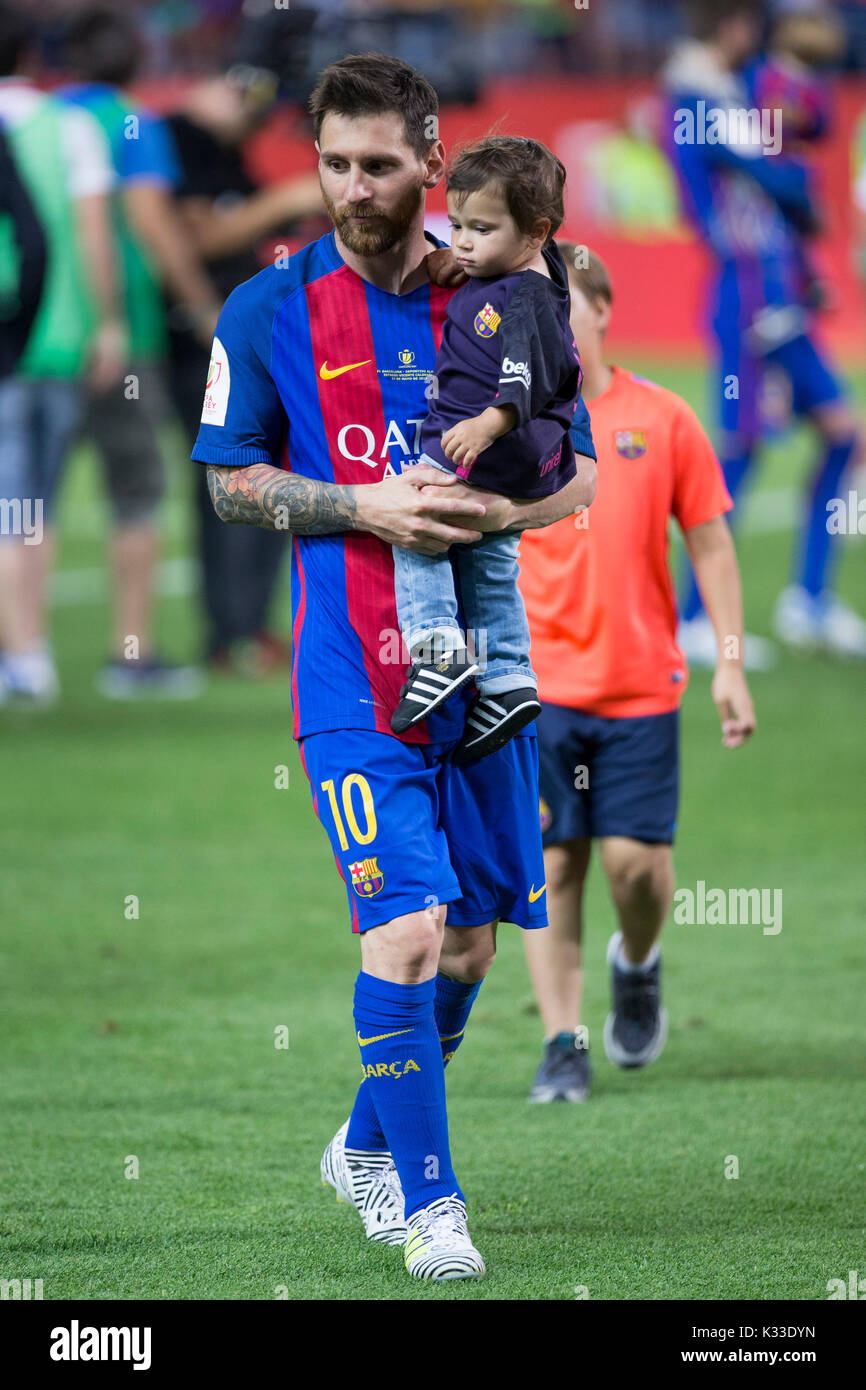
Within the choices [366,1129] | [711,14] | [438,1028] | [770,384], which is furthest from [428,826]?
[711,14]

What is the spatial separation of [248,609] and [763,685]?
107 inches

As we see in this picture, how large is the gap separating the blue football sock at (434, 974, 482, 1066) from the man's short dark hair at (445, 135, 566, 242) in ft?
4.90

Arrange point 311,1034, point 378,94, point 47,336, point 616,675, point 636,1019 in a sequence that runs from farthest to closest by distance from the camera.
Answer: point 47,336 < point 311,1034 < point 636,1019 < point 616,675 < point 378,94

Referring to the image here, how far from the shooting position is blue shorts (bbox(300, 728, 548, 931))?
3623mm

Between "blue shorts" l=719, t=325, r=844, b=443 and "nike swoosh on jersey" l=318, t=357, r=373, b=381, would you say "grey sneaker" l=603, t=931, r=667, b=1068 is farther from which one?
"blue shorts" l=719, t=325, r=844, b=443

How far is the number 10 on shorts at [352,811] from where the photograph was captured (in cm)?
363

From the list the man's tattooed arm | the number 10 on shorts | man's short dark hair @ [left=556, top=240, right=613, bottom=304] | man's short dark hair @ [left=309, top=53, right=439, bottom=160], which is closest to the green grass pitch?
the number 10 on shorts

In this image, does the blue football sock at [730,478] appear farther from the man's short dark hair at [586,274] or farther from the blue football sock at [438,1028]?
the blue football sock at [438,1028]

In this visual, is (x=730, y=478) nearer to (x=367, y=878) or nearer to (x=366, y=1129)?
(x=366, y=1129)

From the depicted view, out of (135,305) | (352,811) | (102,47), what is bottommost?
(352,811)

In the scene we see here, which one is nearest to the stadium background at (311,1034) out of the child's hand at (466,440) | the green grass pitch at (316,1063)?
the green grass pitch at (316,1063)

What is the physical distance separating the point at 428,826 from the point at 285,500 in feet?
2.17

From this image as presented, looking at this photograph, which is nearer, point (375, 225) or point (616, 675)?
point (375, 225)

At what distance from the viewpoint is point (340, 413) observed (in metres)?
3.72
